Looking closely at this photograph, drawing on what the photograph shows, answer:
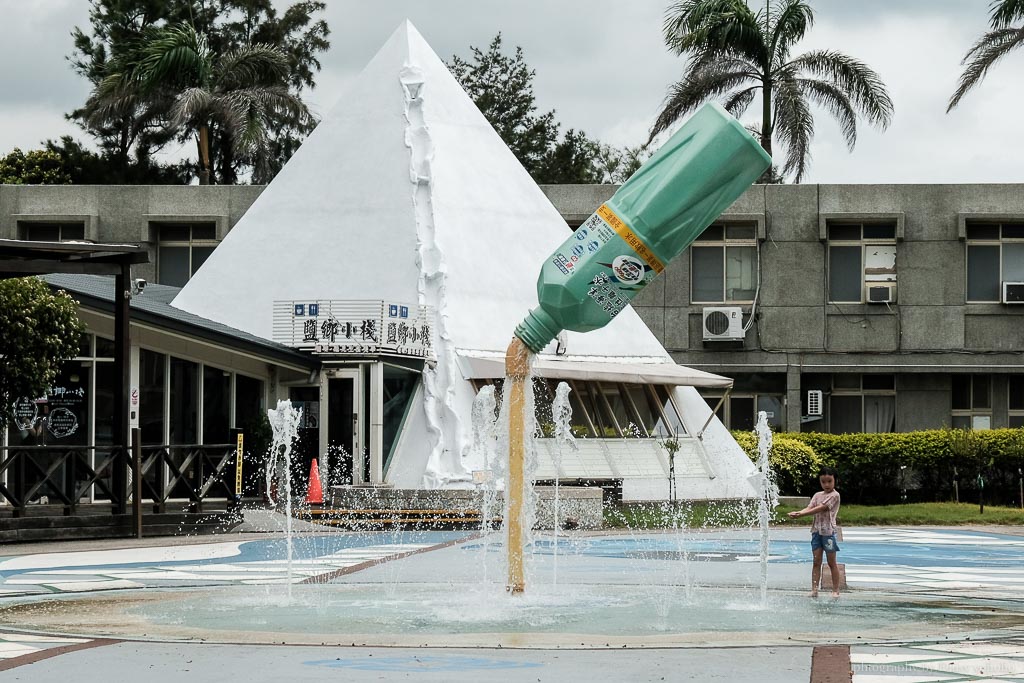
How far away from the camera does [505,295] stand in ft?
97.6

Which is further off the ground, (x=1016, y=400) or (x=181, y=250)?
(x=181, y=250)

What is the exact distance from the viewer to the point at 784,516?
25.7 meters

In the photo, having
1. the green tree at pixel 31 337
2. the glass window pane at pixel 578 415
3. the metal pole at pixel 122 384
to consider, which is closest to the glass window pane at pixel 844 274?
the glass window pane at pixel 578 415

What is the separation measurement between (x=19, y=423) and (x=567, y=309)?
49.4 ft

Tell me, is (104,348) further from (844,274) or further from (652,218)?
(844,274)

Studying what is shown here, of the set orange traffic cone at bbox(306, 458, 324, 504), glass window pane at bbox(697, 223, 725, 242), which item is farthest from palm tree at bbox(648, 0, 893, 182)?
orange traffic cone at bbox(306, 458, 324, 504)

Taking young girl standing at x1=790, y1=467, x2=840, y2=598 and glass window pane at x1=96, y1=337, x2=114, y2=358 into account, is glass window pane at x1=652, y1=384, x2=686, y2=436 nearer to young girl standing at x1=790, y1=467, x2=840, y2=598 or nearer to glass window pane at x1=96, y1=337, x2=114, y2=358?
glass window pane at x1=96, y1=337, x2=114, y2=358

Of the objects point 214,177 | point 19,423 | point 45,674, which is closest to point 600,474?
point 19,423

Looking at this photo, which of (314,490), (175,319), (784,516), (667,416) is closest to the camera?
(175,319)

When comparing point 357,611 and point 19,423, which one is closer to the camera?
point 357,611

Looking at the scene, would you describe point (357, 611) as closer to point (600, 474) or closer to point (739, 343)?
point (600, 474)

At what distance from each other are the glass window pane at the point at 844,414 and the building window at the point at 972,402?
2.16 metres

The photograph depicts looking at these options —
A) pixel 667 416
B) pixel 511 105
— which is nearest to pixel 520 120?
pixel 511 105

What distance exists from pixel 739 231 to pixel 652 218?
2380 cm
